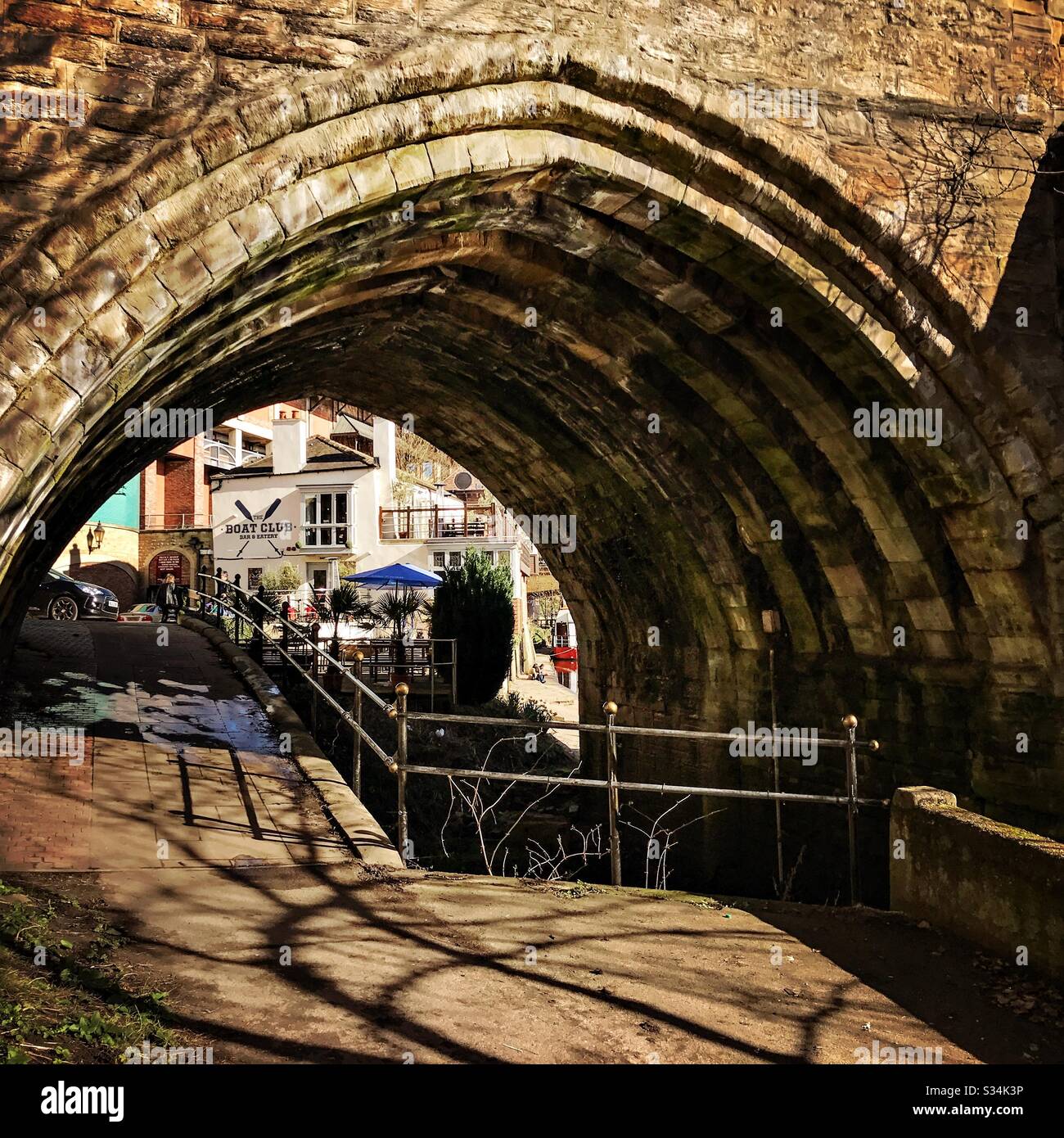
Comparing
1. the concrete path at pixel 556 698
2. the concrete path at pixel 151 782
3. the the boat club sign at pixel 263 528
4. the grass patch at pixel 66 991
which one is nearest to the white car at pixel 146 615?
the the boat club sign at pixel 263 528

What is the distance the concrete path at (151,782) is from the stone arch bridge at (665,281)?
52.6 inches

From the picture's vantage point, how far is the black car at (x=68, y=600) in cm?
2183

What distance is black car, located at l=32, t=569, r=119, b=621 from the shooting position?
71.6 feet

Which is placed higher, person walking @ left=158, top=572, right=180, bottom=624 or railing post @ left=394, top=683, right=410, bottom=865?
person walking @ left=158, top=572, right=180, bottom=624

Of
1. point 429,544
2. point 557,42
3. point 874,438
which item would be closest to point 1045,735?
point 874,438

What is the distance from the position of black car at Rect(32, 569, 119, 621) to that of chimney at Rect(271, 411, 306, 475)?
43.8 feet

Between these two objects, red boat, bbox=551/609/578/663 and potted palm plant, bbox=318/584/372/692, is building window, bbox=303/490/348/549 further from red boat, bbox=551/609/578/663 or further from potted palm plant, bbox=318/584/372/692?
red boat, bbox=551/609/578/663

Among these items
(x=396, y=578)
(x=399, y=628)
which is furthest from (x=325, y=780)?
(x=396, y=578)

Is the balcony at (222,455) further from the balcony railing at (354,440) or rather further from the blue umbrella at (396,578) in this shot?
the blue umbrella at (396,578)

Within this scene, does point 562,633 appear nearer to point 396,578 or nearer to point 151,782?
point 396,578

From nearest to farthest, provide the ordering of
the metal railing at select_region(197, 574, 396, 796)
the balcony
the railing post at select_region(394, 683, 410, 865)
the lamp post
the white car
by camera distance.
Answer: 1. the railing post at select_region(394, 683, 410, 865)
2. the metal railing at select_region(197, 574, 396, 796)
3. the white car
4. the lamp post
5. the balcony

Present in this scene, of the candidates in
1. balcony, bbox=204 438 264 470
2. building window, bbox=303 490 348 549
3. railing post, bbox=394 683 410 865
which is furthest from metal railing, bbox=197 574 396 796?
balcony, bbox=204 438 264 470

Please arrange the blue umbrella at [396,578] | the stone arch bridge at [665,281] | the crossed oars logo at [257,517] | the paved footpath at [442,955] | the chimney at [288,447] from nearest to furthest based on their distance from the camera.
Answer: the paved footpath at [442,955], the stone arch bridge at [665,281], the blue umbrella at [396,578], the chimney at [288,447], the crossed oars logo at [257,517]
